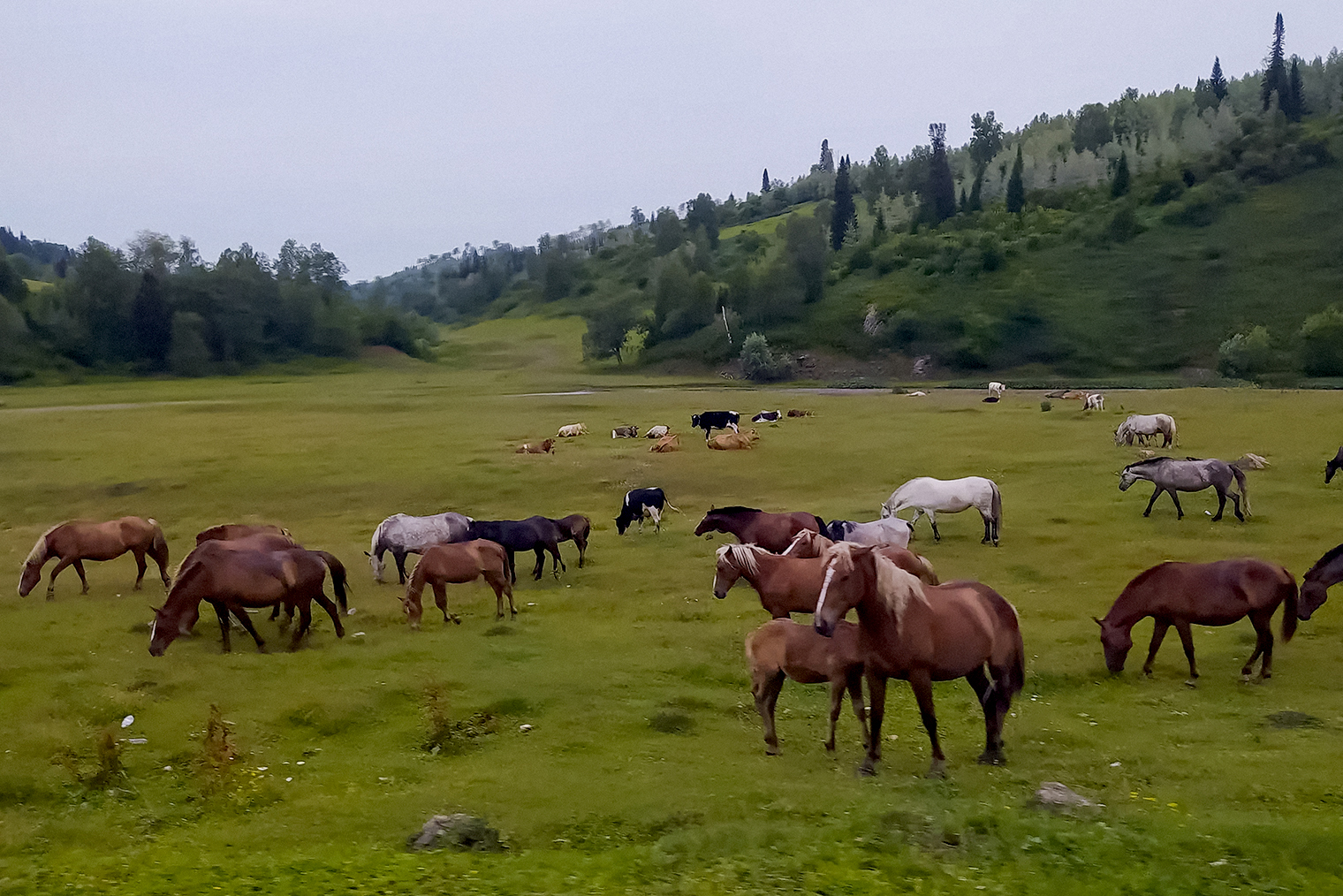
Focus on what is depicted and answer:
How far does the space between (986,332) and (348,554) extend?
81.5 meters

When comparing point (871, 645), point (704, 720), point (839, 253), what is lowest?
point (704, 720)

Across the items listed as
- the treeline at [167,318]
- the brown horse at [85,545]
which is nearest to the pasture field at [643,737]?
the brown horse at [85,545]

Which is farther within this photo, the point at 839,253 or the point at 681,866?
the point at 839,253

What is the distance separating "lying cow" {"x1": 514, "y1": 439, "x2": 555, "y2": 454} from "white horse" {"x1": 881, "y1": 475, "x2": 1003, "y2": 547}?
17.8 m

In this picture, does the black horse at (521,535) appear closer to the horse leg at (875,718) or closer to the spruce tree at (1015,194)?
the horse leg at (875,718)

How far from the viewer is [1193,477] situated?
2489 cm

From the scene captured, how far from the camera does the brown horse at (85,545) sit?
62.1ft

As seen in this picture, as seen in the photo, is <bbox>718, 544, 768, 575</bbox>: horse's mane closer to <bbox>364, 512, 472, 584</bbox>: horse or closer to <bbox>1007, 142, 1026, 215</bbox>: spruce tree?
<bbox>364, 512, 472, 584</bbox>: horse

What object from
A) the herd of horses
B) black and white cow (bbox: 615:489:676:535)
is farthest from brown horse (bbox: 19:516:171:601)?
black and white cow (bbox: 615:489:676:535)

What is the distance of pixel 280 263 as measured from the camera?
506ft

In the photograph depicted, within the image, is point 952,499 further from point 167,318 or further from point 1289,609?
point 167,318

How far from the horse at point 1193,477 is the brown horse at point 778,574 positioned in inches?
538

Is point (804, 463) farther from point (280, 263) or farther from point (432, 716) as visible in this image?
point (280, 263)

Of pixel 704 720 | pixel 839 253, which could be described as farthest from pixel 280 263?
pixel 704 720
